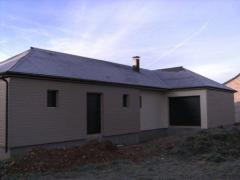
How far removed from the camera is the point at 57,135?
14820 millimetres

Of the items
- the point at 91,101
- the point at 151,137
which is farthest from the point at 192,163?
the point at 151,137

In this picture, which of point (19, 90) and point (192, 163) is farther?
point (19, 90)

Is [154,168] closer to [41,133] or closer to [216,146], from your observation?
[216,146]

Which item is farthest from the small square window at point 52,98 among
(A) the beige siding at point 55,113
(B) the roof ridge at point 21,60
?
(B) the roof ridge at point 21,60

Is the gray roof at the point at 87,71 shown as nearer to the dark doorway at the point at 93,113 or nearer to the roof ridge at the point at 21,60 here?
the roof ridge at the point at 21,60

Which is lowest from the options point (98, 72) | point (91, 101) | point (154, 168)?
point (154, 168)

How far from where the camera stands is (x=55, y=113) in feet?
48.5

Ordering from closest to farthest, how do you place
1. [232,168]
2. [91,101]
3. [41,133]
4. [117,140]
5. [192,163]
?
[232,168], [192,163], [41,133], [91,101], [117,140]

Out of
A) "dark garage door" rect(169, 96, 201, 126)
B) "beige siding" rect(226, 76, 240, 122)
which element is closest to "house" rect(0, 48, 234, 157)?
"dark garage door" rect(169, 96, 201, 126)

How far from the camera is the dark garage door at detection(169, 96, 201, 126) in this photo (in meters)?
22.3

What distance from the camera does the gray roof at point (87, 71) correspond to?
14430 mm

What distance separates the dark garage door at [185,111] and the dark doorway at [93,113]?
7419 millimetres

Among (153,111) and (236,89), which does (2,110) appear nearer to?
(153,111)

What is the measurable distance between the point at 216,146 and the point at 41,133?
22.6 ft
